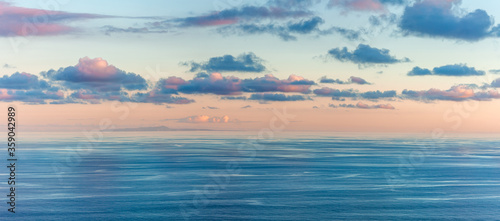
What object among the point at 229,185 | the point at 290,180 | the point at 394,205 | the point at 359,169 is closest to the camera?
the point at 394,205

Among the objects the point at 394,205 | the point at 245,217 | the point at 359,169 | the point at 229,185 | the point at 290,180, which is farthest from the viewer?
the point at 359,169

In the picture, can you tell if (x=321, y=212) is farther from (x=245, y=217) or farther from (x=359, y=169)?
(x=359, y=169)

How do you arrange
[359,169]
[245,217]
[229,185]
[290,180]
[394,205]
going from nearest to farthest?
[245,217], [394,205], [229,185], [290,180], [359,169]

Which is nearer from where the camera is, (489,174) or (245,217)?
(245,217)

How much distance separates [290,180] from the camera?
125 m

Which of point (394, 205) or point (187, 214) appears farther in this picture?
point (394, 205)

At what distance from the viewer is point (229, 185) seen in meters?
117

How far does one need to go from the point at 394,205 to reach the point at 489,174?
218 feet

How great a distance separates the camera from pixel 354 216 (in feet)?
276

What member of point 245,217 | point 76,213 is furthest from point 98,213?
point 245,217

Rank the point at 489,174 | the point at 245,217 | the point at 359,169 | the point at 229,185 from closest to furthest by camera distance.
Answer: the point at 245,217 < the point at 229,185 < the point at 489,174 < the point at 359,169

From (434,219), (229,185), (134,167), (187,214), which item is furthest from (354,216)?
(134,167)

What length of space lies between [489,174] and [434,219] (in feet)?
243

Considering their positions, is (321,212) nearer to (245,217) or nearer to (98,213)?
(245,217)
